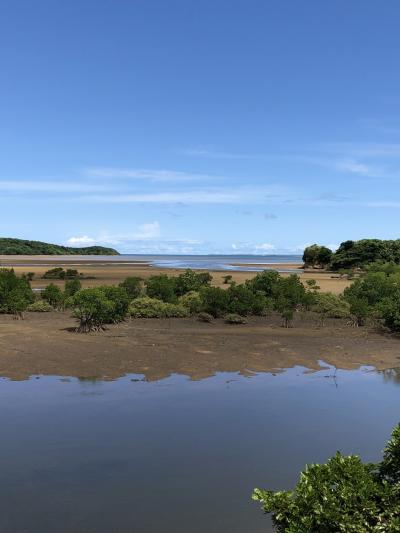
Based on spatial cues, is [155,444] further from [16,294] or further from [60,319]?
[16,294]

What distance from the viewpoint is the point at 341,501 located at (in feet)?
20.4

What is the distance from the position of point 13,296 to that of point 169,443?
24275 mm

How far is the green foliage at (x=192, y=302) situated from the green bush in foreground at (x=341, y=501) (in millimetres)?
27851

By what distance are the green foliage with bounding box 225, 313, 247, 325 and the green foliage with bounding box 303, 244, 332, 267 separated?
7825cm

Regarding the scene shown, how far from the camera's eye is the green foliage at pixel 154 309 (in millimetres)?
33906

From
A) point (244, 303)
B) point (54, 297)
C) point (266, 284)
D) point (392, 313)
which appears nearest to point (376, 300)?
point (392, 313)

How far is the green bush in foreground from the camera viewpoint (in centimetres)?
606

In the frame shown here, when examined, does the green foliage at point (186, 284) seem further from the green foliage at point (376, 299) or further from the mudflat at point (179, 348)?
the green foliage at point (376, 299)

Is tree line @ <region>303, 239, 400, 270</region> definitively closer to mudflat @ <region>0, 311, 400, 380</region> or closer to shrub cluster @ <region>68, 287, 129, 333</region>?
mudflat @ <region>0, 311, 400, 380</region>

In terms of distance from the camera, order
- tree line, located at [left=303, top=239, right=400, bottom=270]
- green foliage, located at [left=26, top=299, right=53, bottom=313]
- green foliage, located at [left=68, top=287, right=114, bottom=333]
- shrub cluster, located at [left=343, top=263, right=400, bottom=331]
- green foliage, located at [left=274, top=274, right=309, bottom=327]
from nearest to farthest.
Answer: green foliage, located at [left=68, top=287, right=114, bottom=333] → shrub cluster, located at [left=343, top=263, right=400, bottom=331] → green foliage, located at [left=274, top=274, right=309, bottom=327] → green foliage, located at [left=26, top=299, right=53, bottom=313] → tree line, located at [left=303, top=239, right=400, bottom=270]

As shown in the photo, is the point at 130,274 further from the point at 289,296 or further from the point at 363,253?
the point at 289,296

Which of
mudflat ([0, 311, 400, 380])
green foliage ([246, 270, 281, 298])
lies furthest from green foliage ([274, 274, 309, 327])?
mudflat ([0, 311, 400, 380])

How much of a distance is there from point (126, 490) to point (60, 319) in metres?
23.1

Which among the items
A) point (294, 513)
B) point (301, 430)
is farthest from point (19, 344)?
point (294, 513)
